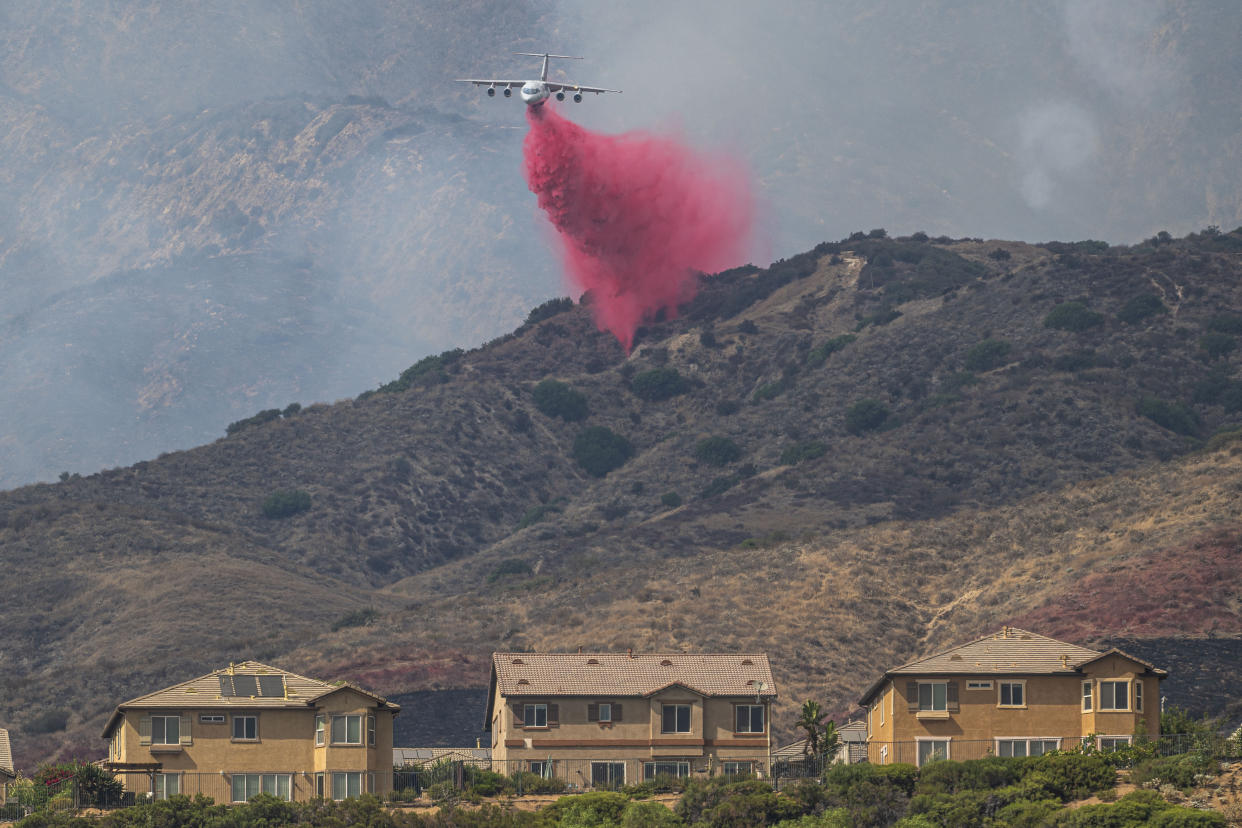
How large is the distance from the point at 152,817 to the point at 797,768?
2052 cm

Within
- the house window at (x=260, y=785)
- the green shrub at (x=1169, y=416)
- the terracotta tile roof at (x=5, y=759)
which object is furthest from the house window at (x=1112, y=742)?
the green shrub at (x=1169, y=416)

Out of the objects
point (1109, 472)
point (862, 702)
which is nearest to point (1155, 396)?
point (1109, 472)

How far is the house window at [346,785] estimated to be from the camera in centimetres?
6531

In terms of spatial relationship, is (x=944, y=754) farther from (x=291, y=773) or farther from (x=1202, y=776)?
(x=291, y=773)

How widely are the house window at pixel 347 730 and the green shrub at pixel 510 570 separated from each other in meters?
112

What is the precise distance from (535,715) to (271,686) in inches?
389

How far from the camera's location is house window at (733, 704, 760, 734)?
72875 millimetres

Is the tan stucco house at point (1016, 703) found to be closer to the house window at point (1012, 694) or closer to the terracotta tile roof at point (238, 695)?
the house window at point (1012, 694)

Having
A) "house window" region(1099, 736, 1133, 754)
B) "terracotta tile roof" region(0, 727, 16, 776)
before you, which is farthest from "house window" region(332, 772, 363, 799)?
"house window" region(1099, 736, 1133, 754)

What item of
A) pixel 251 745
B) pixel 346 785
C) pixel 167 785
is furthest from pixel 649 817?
pixel 167 785

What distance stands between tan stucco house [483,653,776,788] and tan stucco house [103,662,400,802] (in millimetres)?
6843

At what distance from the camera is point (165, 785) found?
65.7 meters

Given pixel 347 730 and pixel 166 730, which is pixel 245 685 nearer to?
pixel 166 730

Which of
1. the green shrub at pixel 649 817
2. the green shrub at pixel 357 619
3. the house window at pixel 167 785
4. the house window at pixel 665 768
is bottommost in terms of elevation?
the green shrub at pixel 649 817
